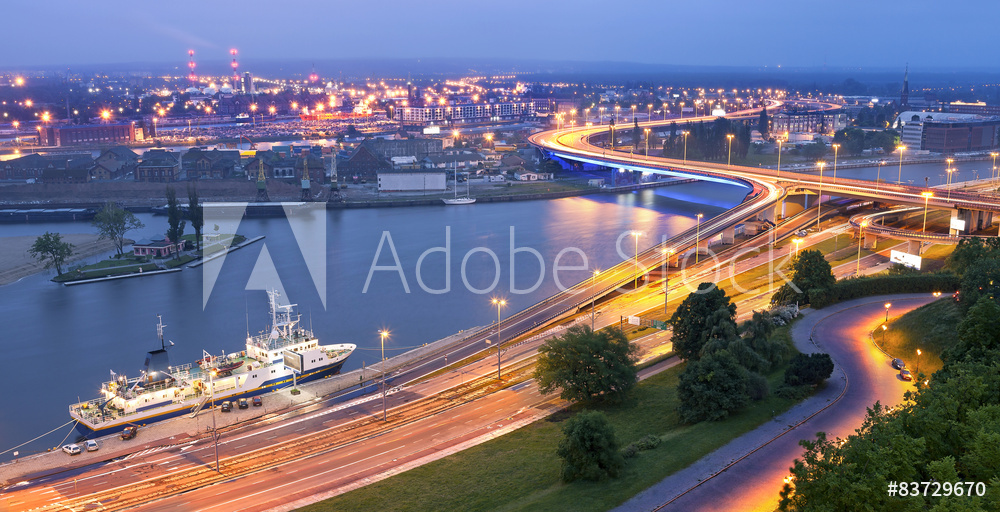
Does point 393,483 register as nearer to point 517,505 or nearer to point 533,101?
point 517,505

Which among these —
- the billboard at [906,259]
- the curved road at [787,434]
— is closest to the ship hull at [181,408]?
the curved road at [787,434]

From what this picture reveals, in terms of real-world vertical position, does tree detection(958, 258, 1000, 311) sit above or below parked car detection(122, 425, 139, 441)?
above

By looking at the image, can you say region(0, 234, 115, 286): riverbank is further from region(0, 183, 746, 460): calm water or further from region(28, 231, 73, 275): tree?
region(0, 183, 746, 460): calm water

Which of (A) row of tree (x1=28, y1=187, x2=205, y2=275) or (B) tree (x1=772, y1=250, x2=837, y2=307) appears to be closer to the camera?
(B) tree (x1=772, y1=250, x2=837, y2=307)

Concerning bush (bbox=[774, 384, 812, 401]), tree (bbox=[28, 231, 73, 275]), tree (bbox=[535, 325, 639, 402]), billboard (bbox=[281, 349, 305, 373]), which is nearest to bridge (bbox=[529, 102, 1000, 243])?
tree (bbox=[535, 325, 639, 402])

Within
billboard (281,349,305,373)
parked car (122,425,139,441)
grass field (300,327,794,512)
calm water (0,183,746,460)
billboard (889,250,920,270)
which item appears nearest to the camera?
grass field (300,327,794,512)

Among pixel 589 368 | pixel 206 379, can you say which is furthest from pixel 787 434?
pixel 206 379

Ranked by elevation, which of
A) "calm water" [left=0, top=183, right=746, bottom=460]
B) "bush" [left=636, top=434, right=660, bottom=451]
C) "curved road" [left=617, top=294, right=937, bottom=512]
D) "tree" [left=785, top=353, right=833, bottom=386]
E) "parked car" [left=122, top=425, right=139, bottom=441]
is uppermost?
"tree" [left=785, top=353, right=833, bottom=386]

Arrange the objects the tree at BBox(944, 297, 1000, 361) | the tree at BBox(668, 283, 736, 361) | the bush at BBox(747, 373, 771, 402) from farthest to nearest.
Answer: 1. the tree at BBox(668, 283, 736, 361)
2. the bush at BBox(747, 373, 771, 402)
3. the tree at BBox(944, 297, 1000, 361)

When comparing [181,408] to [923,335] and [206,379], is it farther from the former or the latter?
[923,335]
